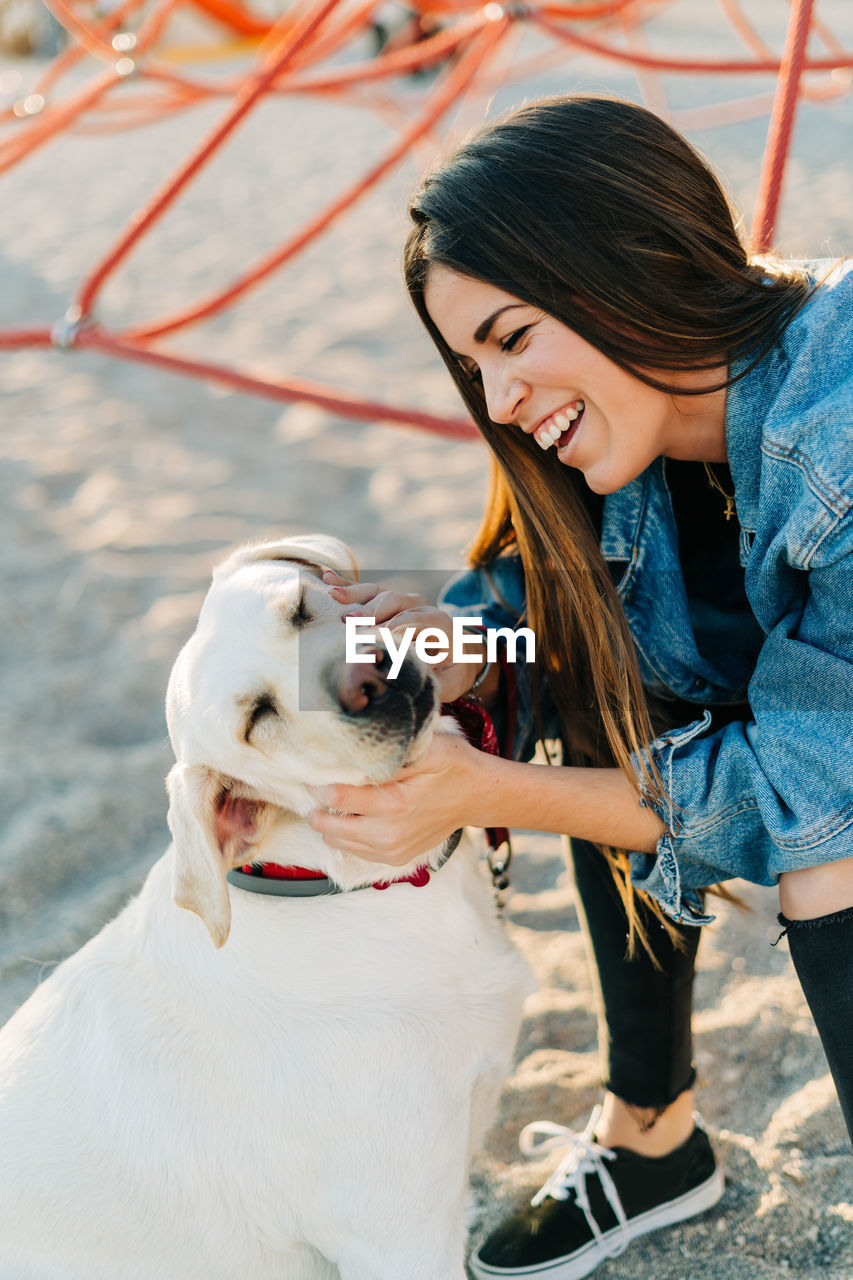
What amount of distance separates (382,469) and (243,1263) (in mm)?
2874

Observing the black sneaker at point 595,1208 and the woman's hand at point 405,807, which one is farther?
the black sneaker at point 595,1208

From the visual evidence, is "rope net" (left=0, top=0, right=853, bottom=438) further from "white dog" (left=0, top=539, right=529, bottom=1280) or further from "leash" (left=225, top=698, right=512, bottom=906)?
"white dog" (left=0, top=539, right=529, bottom=1280)

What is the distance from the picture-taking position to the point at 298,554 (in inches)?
63.8

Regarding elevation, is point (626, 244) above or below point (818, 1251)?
above

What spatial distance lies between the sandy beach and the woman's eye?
0.63 metres

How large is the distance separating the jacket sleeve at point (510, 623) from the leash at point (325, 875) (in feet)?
0.54

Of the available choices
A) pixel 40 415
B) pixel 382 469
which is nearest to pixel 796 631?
pixel 382 469

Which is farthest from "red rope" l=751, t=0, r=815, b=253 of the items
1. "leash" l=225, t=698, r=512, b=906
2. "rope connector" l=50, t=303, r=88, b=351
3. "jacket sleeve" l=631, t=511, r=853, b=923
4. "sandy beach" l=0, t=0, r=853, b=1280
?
"rope connector" l=50, t=303, r=88, b=351

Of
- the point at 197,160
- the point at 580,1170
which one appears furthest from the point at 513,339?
the point at 197,160

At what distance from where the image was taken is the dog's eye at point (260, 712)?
1.38 m

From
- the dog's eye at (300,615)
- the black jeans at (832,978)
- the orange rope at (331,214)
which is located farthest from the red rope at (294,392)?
the black jeans at (832,978)

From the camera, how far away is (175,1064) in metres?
1.41

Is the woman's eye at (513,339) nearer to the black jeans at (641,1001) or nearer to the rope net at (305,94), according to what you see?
the rope net at (305,94)

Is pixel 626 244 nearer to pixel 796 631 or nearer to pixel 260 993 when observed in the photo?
pixel 796 631
